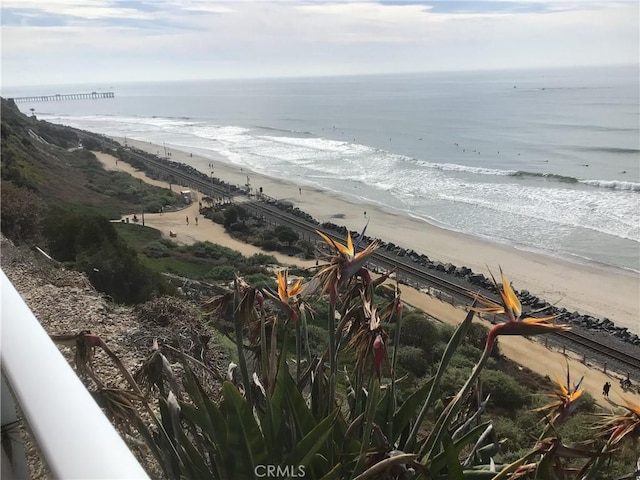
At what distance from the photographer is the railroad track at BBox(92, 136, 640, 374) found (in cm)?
1411

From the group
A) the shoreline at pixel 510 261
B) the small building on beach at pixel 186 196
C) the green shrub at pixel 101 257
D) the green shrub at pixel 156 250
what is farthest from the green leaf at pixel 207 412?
the small building on beach at pixel 186 196

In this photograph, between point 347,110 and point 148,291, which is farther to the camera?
point 347,110

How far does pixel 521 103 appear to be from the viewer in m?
94.1

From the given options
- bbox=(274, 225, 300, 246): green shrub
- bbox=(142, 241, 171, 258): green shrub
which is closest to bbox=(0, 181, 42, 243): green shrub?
bbox=(142, 241, 171, 258): green shrub

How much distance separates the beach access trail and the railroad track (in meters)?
0.74

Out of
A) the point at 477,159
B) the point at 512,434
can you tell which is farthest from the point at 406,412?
the point at 477,159

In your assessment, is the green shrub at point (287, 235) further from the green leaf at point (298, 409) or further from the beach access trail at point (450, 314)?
the green leaf at point (298, 409)

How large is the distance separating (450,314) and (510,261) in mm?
5579

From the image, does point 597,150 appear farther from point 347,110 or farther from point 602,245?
point 347,110

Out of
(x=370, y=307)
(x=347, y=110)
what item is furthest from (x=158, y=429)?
(x=347, y=110)

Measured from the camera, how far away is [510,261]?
2105 centimetres

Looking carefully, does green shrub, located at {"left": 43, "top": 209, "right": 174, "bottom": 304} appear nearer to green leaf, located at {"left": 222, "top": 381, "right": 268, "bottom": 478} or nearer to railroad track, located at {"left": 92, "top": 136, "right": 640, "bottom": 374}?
railroad track, located at {"left": 92, "top": 136, "right": 640, "bottom": 374}

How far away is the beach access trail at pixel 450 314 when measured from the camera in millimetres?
12758

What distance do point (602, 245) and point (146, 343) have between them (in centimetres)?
2174
